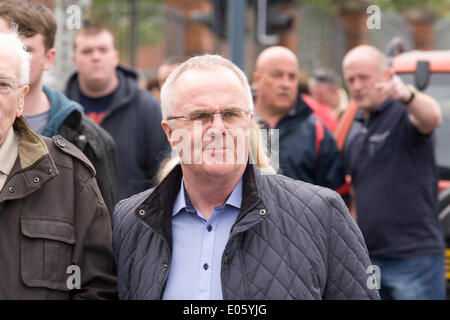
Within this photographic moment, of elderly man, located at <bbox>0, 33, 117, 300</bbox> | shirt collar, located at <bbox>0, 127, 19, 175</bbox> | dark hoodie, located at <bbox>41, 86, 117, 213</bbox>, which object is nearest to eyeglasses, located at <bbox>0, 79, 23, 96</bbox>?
elderly man, located at <bbox>0, 33, 117, 300</bbox>

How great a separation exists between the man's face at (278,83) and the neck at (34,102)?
217cm

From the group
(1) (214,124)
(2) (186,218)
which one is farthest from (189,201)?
(1) (214,124)

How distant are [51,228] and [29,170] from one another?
0.21 metres

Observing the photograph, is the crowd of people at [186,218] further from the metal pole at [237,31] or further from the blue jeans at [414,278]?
the metal pole at [237,31]

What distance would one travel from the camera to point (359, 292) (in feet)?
8.59

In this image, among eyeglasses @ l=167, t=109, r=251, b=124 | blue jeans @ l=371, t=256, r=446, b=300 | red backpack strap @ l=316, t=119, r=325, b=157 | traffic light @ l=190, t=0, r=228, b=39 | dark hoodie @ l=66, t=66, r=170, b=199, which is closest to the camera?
eyeglasses @ l=167, t=109, r=251, b=124

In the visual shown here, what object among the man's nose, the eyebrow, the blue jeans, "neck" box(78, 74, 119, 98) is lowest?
the blue jeans

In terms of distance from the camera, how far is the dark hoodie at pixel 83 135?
3.78 meters

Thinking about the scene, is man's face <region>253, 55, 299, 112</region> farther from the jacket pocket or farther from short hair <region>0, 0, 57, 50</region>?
the jacket pocket

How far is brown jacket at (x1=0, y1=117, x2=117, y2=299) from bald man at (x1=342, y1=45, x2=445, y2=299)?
9.14 feet

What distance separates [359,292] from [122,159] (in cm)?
294

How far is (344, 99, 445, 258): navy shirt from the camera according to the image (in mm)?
5191

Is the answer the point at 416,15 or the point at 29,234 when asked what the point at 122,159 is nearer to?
the point at 29,234

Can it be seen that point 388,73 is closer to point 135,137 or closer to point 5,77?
point 135,137
